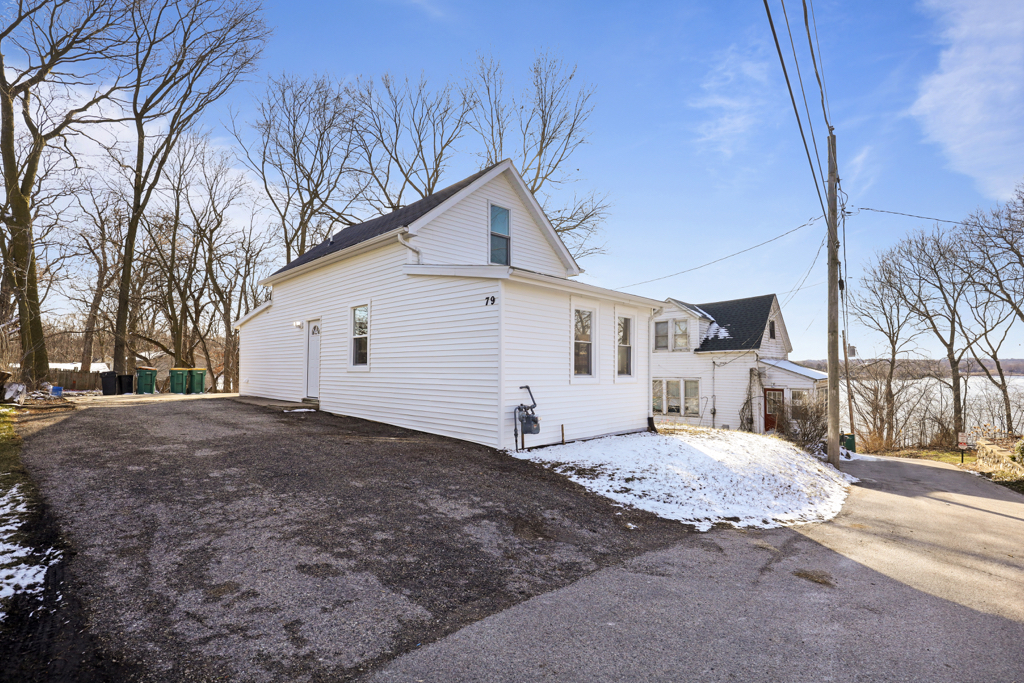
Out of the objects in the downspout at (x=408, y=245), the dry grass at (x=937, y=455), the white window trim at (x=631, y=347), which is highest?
the downspout at (x=408, y=245)

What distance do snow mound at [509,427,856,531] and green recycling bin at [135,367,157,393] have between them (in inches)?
623

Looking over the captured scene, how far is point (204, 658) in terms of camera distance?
2896 millimetres

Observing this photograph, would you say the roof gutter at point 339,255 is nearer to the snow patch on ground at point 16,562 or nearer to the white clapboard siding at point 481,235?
the white clapboard siding at point 481,235

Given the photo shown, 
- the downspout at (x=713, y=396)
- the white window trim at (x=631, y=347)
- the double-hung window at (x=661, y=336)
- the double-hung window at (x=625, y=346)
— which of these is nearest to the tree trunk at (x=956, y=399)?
the downspout at (x=713, y=396)

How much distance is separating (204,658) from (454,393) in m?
6.75

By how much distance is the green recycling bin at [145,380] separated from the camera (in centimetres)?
1778

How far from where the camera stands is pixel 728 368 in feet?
71.4

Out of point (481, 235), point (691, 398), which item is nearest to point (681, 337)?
point (691, 398)

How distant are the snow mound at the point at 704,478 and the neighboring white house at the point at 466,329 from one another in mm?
1007

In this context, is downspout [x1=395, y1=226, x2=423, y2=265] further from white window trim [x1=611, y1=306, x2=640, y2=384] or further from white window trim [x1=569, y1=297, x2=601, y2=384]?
white window trim [x1=611, y1=306, x2=640, y2=384]

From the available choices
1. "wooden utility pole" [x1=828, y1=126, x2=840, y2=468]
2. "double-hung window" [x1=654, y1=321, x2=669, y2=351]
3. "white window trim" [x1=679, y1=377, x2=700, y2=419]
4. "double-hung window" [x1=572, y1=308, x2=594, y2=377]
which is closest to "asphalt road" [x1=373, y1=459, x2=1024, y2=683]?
"double-hung window" [x1=572, y1=308, x2=594, y2=377]

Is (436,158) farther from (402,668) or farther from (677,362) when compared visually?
(402,668)

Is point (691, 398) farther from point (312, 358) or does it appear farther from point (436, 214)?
point (312, 358)

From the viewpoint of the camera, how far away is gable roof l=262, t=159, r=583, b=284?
11.6 meters
